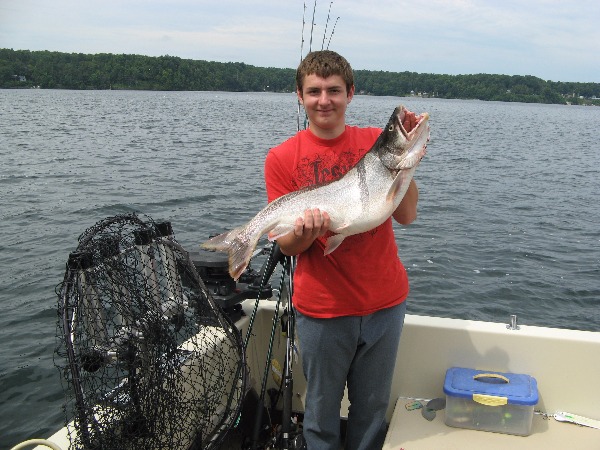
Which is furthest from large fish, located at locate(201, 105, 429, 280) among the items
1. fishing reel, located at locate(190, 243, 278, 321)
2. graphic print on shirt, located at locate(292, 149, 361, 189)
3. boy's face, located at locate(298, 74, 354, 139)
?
fishing reel, located at locate(190, 243, 278, 321)

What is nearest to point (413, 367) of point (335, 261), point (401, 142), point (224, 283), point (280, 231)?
point (224, 283)

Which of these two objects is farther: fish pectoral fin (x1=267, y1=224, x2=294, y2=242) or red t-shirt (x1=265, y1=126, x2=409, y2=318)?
red t-shirt (x1=265, y1=126, x2=409, y2=318)

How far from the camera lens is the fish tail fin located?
A: 3094mm

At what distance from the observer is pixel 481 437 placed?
393 centimetres

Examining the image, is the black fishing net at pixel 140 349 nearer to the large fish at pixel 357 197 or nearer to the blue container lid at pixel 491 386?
the large fish at pixel 357 197

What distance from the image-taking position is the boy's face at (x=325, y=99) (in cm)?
307

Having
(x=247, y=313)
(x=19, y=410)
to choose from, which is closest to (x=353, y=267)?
(x=247, y=313)

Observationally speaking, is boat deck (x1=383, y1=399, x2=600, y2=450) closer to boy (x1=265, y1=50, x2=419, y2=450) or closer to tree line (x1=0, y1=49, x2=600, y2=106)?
boy (x1=265, y1=50, x2=419, y2=450)

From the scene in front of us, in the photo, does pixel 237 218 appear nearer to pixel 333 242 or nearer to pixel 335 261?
pixel 335 261

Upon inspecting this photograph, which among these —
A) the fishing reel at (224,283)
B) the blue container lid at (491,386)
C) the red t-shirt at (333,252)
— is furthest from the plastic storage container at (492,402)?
the fishing reel at (224,283)

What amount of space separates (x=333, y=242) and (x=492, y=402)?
1.74 meters

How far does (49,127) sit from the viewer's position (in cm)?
3338

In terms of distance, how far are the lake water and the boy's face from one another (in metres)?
4.95

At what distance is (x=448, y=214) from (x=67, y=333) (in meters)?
14.2
